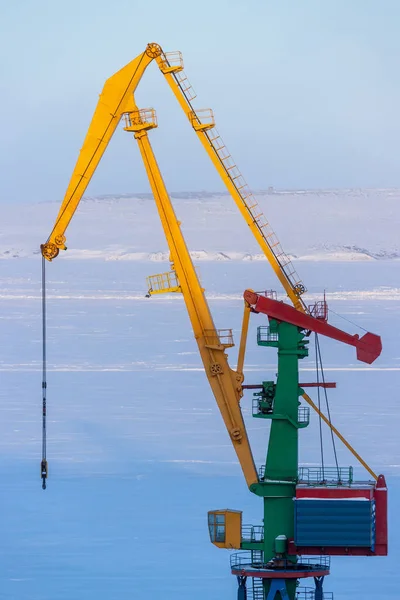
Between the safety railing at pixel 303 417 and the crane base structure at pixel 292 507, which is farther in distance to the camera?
the safety railing at pixel 303 417

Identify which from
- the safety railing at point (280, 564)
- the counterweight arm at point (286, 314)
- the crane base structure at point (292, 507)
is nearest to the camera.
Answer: the crane base structure at point (292, 507)

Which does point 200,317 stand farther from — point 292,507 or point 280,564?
point 280,564

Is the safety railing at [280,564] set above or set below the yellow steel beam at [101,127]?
below

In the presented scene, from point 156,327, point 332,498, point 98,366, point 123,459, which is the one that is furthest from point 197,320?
point 156,327

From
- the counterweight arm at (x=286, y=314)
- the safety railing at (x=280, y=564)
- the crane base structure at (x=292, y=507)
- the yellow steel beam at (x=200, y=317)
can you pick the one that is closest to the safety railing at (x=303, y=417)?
the crane base structure at (x=292, y=507)

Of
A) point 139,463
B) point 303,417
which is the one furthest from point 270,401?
point 139,463

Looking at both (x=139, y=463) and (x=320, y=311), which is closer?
(x=320, y=311)

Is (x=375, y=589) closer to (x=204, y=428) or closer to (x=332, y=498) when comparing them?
(x=332, y=498)

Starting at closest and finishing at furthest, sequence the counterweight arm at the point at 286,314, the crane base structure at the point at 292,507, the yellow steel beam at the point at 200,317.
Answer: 1. the crane base structure at the point at 292,507
2. the counterweight arm at the point at 286,314
3. the yellow steel beam at the point at 200,317

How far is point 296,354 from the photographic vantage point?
35719mm

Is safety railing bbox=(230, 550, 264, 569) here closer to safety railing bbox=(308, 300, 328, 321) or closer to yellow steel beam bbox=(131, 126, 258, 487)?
yellow steel beam bbox=(131, 126, 258, 487)

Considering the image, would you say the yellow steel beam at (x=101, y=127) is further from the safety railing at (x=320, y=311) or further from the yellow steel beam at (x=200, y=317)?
the safety railing at (x=320, y=311)

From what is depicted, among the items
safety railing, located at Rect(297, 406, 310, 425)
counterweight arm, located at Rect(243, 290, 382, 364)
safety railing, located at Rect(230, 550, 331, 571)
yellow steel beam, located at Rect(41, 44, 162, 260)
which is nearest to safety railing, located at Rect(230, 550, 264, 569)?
safety railing, located at Rect(230, 550, 331, 571)

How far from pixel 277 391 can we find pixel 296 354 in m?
0.94
